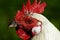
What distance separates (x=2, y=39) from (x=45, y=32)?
1.71 metres

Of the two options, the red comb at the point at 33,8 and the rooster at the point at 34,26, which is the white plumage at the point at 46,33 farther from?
the red comb at the point at 33,8

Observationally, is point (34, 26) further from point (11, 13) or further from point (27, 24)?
point (11, 13)

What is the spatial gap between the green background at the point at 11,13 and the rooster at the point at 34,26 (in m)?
1.53

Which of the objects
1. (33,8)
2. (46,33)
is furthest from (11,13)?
(46,33)

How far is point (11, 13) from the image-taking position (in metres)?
5.70

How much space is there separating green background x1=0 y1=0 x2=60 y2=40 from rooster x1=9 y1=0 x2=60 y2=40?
60.2 inches

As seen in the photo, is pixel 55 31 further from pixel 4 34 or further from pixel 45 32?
pixel 4 34

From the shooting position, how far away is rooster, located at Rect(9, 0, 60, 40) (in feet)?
12.1

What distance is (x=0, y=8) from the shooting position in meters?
5.79

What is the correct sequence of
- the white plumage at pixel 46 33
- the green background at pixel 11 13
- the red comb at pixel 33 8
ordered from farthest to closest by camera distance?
the green background at pixel 11 13 → the red comb at pixel 33 8 → the white plumage at pixel 46 33

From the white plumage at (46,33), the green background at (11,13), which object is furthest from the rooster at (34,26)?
the green background at (11,13)

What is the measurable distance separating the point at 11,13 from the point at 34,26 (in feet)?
6.59

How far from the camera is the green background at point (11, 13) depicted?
17.6ft

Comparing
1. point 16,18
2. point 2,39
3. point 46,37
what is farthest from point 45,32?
point 2,39
